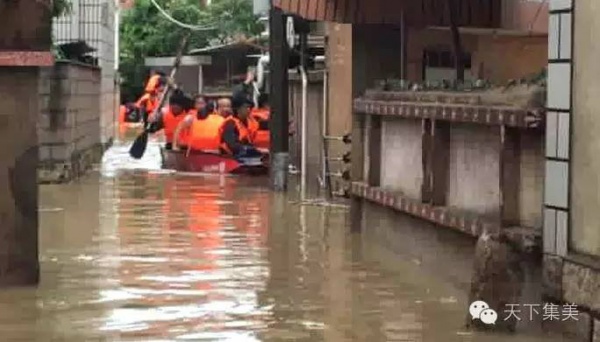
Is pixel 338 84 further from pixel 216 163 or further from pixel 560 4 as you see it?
pixel 560 4

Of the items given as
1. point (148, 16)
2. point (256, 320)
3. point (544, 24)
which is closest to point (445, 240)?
point (256, 320)

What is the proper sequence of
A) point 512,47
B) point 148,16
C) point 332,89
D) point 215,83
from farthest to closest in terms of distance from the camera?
point 148,16 → point 215,83 → point 332,89 → point 512,47

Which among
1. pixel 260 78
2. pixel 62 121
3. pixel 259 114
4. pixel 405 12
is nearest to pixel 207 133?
pixel 259 114

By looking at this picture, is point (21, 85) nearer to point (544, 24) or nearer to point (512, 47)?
point (544, 24)

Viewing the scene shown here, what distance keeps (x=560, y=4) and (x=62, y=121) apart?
44.0 feet

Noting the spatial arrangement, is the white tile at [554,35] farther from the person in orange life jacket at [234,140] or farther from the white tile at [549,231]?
the person in orange life jacket at [234,140]

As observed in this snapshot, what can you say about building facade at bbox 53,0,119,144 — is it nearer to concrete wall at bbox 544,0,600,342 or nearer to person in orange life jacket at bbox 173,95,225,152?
person in orange life jacket at bbox 173,95,225,152

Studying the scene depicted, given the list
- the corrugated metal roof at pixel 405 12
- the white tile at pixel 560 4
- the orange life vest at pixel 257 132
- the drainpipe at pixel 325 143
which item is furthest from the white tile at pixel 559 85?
the orange life vest at pixel 257 132

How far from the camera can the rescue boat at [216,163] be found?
23656mm

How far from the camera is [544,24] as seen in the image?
15102 mm

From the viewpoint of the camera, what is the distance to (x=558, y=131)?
8.20 m

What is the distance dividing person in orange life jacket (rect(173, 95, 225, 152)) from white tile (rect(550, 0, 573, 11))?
16.1m

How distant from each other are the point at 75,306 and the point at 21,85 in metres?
1.82

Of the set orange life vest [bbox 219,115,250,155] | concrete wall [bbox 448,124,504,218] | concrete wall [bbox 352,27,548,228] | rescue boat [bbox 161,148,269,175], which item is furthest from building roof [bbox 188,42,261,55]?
concrete wall [bbox 448,124,504,218]
